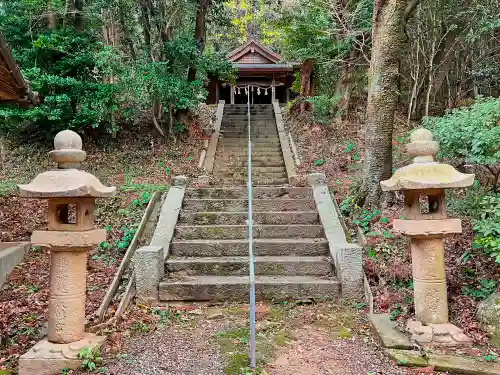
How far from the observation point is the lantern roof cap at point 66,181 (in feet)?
11.3

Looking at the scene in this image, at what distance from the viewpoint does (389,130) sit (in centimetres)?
651

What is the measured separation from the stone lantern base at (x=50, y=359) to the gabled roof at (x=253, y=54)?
19.0 m

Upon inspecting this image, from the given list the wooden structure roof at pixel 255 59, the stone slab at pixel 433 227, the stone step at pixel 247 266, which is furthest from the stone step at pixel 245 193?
the wooden structure roof at pixel 255 59

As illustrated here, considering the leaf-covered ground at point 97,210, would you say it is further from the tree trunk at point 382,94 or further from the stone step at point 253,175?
the tree trunk at point 382,94

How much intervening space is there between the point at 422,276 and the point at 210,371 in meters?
2.22

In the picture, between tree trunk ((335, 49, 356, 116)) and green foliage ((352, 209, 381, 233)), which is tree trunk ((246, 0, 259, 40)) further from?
green foliage ((352, 209, 381, 233))

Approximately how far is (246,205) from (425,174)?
3.55 metres

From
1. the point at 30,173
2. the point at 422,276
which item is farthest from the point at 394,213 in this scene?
the point at 30,173

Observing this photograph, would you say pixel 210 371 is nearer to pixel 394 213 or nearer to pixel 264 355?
pixel 264 355

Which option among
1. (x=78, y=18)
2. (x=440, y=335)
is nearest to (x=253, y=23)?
(x=78, y=18)

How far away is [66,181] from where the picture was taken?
348 centimetres

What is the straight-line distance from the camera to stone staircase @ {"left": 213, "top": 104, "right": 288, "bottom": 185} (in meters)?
9.25

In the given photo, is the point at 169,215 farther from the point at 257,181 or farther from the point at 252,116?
the point at 252,116

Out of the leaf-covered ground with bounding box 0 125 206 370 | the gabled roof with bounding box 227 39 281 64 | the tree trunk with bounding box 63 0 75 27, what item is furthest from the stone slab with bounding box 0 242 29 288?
the gabled roof with bounding box 227 39 281 64
